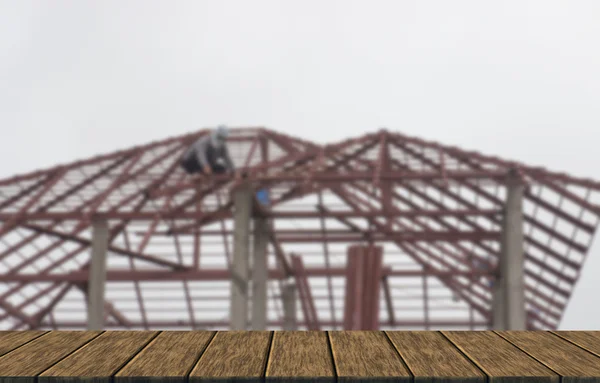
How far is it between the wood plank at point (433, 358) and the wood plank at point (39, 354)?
59.8 inches

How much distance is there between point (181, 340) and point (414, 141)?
1901cm

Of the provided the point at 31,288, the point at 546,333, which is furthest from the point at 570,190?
the point at 31,288

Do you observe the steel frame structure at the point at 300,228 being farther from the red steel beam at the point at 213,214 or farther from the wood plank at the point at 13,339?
the wood plank at the point at 13,339

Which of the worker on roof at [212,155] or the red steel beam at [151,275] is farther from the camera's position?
the red steel beam at [151,275]

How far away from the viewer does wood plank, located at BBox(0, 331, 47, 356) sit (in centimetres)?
340

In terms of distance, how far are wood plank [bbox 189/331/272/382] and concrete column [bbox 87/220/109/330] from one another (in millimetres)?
17908

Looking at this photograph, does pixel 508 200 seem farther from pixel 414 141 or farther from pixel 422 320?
pixel 422 320

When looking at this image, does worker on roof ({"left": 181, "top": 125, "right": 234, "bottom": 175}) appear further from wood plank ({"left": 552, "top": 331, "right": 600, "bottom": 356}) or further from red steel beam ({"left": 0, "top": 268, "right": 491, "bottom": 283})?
wood plank ({"left": 552, "top": 331, "right": 600, "bottom": 356})

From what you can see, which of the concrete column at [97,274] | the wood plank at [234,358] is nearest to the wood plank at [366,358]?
the wood plank at [234,358]

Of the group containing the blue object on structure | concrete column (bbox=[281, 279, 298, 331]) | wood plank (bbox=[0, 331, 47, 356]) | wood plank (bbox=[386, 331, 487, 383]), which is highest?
wood plank (bbox=[0, 331, 47, 356])

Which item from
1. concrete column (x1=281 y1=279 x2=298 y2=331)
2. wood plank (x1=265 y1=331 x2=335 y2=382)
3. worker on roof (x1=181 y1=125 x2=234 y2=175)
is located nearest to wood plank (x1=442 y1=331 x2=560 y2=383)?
wood plank (x1=265 y1=331 x2=335 y2=382)

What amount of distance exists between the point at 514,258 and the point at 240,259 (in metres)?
7.37

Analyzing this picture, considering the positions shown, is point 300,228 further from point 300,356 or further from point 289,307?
point 300,356

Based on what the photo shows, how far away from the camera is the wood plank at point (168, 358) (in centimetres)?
284
